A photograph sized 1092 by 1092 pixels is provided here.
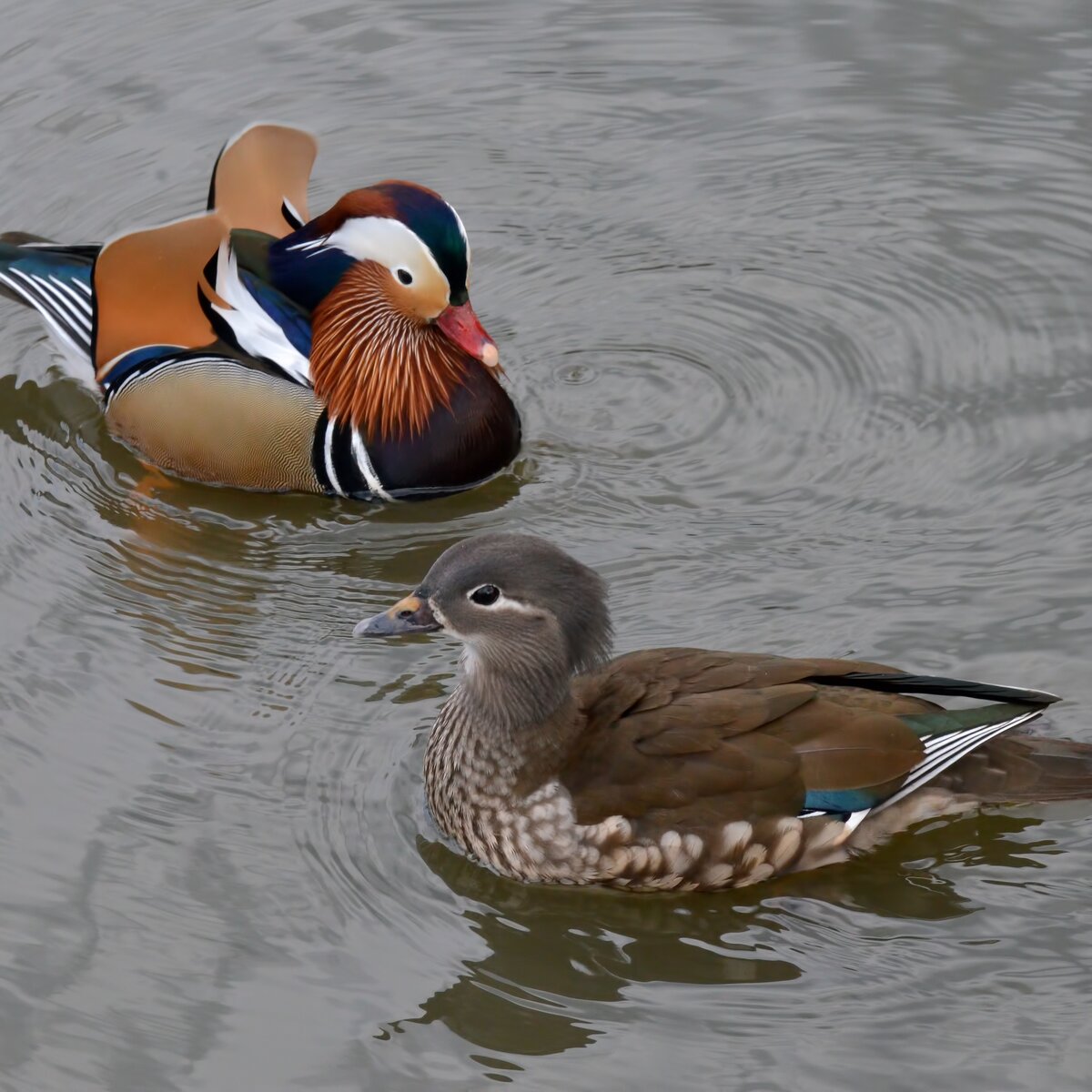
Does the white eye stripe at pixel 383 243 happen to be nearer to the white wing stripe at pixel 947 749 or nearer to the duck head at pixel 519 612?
the duck head at pixel 519 612

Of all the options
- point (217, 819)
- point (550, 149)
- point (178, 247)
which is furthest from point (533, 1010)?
point (550, 149)

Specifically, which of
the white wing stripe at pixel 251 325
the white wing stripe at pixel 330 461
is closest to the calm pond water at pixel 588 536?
the white wing stripe at pixel 330 461

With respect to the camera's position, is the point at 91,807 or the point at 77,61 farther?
the point at 77,61

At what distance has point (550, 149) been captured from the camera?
391 inches

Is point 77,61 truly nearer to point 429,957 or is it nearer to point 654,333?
point 654,333

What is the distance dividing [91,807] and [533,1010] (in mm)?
1656

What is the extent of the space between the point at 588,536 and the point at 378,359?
1.41 metres

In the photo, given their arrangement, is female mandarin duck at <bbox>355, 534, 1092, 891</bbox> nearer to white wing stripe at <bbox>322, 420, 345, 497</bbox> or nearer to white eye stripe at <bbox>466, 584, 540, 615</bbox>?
white eye stripe at <bbox>466, 584, 540, 615</bbox>

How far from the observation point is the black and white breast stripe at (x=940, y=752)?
5992mm

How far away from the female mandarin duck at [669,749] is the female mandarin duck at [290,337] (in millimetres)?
2036

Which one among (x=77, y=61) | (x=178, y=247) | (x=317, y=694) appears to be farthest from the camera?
(x=77, y=61)

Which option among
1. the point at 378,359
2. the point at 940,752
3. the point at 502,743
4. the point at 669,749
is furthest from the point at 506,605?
the point at 378,359

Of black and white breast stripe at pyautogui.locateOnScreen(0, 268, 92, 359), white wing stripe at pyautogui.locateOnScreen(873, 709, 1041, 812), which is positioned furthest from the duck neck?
black and white breast stripe at pyautogui.locateOnScreen(0, 268, 92, 359)

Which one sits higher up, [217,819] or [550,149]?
[550,149]
